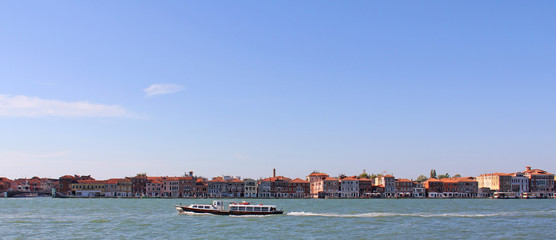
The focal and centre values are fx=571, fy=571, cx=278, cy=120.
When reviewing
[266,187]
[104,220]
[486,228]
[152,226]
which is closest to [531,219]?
[486,228]

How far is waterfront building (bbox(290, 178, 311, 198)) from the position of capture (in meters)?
151

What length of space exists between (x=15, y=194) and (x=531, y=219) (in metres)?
141

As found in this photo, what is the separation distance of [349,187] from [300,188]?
514 inches

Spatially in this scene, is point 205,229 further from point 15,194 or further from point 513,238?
point 15,194

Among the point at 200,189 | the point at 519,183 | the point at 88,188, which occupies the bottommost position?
the point at 200,189

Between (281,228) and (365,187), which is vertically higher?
(281,228)

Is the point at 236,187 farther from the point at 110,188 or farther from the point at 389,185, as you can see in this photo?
the point at 389,185

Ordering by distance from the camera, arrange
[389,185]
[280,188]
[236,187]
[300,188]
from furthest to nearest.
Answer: [300,188] → [389,185] → [236,187] → [280,188]

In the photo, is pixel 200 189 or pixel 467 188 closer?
pixel 200 189

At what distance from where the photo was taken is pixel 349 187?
14812 centimetres

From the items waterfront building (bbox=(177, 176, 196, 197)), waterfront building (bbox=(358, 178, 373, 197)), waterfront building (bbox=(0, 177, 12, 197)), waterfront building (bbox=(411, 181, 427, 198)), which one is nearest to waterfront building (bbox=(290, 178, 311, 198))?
waterfront building (bbox=(358, 178, 373, 197))

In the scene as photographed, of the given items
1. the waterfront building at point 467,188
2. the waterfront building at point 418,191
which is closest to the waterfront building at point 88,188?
the waterfront building at point 418,191

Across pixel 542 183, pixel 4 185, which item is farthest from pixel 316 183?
pixel 4 185

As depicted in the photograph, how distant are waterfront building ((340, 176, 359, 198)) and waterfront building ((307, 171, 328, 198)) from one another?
5464 millimetres
